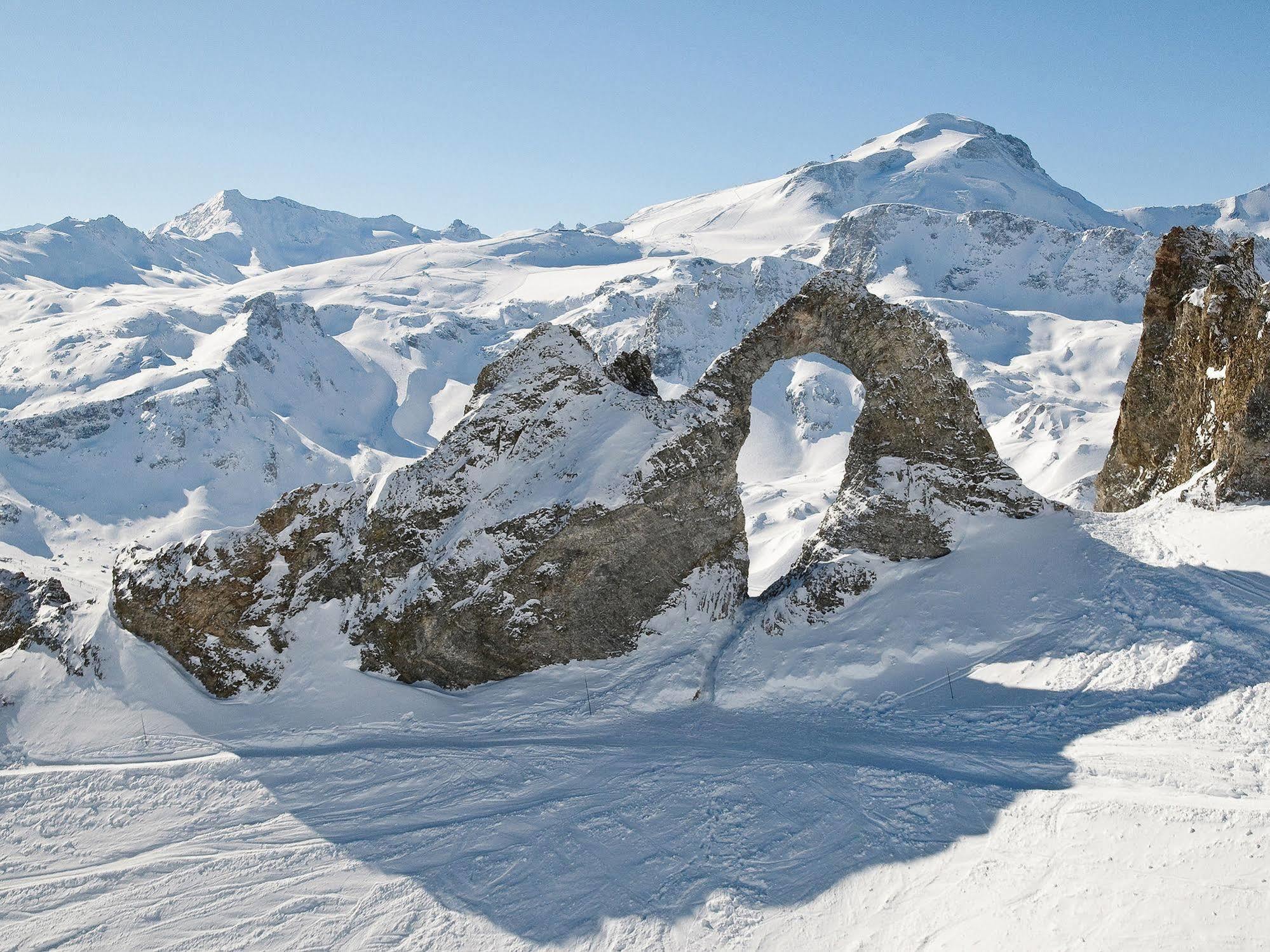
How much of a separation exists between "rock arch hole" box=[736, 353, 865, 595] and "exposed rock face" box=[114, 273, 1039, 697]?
7100 centimetres

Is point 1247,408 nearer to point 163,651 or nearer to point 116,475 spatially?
point 163,651

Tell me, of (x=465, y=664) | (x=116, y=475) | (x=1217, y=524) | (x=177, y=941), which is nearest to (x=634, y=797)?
(x=465, y=664)

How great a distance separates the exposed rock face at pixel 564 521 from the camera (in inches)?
731

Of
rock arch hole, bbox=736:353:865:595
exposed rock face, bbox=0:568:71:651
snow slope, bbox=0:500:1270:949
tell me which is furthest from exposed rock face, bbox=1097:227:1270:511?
rock arch hole, bbox=736:353:865:595

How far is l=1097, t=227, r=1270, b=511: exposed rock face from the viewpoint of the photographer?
62.5 feet

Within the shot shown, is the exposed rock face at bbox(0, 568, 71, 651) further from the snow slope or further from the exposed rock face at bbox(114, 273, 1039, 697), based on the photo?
the exposed rock face at bbox(114, 273, 1039, 697)

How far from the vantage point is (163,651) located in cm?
1912

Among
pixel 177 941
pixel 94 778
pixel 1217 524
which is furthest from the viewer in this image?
pixel 1217 524

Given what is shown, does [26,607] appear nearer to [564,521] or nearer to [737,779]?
[564,521]

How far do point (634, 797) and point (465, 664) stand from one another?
603cm

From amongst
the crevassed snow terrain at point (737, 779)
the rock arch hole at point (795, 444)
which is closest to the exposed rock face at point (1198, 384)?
the crevassed snow terrain at point (737, 779)

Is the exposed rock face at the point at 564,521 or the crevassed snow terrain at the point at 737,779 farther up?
the exposed rock face at the point at 564,521

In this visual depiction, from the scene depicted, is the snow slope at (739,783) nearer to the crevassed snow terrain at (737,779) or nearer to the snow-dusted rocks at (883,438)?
the crevassed snow terrain at (737,779)

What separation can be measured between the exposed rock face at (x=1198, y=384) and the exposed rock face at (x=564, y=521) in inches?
203
